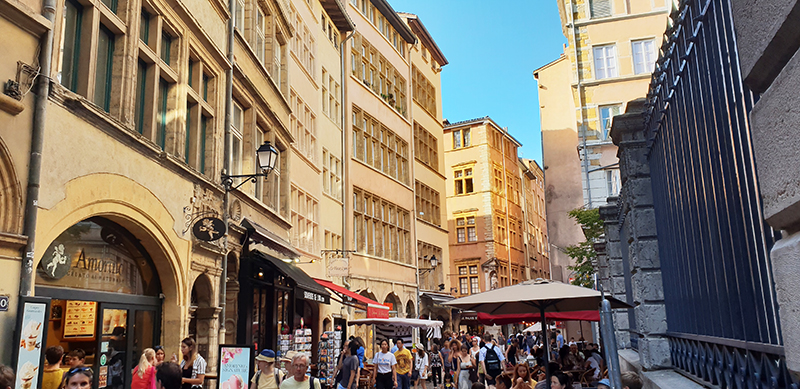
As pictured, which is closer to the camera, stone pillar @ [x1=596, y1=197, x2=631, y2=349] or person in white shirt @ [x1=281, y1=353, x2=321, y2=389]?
person in white shirt @ [x1=281, y1=353, x2=321, y2=389]

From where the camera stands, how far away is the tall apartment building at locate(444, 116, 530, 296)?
47.7 meters

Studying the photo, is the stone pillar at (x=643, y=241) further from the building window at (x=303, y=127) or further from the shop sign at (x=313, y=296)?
the building window at (x=303, y=127)

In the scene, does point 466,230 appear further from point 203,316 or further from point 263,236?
point 203,316

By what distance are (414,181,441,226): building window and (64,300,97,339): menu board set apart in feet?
82.5

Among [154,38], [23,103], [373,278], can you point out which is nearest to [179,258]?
[154,38]

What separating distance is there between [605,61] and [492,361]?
826 inches

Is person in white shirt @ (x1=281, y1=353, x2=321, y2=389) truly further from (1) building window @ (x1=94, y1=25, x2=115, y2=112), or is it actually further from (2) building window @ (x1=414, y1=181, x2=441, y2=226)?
(2) building window @ (x1=414, y1=181, x2=441, y2=226)

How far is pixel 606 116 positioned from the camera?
1182 inches

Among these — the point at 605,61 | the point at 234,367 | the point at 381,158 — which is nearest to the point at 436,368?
the point at 381,158

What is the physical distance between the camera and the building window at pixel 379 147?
91.3ft

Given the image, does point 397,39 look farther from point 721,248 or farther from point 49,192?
point 721,248

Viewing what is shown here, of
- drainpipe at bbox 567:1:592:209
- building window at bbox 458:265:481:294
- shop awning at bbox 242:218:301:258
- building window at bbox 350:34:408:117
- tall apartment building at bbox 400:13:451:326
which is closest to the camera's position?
shop awning at bbox 242:218:301:258

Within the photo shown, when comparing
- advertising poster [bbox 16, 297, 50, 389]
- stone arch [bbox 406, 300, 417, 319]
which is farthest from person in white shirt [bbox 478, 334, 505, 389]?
stone arch [bbox 406, 300, 417, 319]

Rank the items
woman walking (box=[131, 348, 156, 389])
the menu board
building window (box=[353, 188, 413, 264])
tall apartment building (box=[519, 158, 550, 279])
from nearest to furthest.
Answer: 1. woman walking (box=[131, 348, 156, 389])
2. the menu board
3. building window (box=[353, 188, 413, 264])
4. tall apartment building (box=[519, 158, 550, 279])
